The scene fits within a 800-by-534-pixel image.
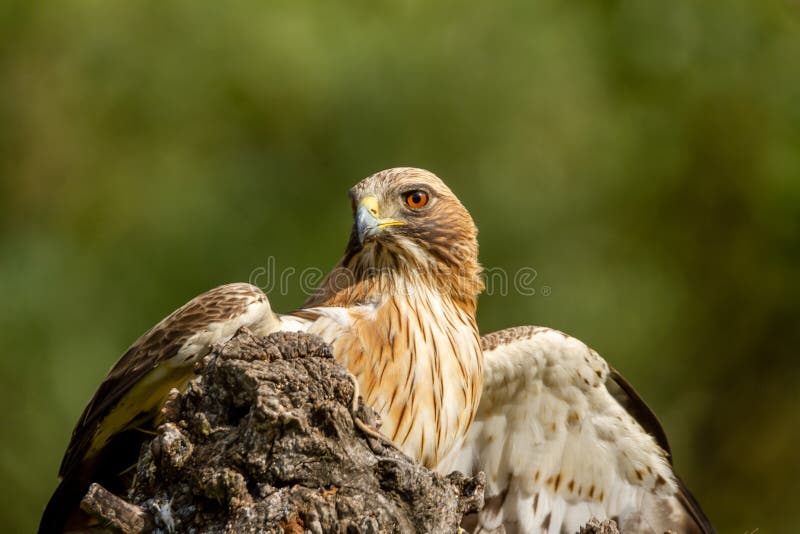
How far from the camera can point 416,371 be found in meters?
4.45

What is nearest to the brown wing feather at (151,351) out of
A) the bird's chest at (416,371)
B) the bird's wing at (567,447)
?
the bird's chest at (416,371)

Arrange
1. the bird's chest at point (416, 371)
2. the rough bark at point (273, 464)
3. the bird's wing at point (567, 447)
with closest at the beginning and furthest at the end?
the rough bark at point (273, 464), the bird's chest at point (416, 371), the bird's wing at point (567, 447)

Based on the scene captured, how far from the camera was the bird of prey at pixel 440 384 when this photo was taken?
4.13 m

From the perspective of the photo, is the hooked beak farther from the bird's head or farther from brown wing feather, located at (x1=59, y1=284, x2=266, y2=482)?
brown wing feather, located at (x1=59, y1=284, x2=266, y2=482)

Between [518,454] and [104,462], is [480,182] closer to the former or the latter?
[518,454]

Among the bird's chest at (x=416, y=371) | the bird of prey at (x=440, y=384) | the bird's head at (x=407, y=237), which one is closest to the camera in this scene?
the bird of prey at (x=440, y=384)

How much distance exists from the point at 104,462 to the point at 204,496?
60.3 inches

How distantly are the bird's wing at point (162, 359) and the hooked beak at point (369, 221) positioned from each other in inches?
24.0

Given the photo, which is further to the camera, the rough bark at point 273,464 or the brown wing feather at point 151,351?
the brown wing feather at point 151,351

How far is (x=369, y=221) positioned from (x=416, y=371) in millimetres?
744

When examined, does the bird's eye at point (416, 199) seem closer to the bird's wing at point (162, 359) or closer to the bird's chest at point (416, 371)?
the bird's chest at point (416, 371)

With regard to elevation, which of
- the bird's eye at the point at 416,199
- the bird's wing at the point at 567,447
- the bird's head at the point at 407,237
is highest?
the bird's eye at the point at 416,199

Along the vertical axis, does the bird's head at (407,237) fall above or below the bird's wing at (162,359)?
above

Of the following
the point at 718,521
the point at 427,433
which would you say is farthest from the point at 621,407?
the point at 718,521
